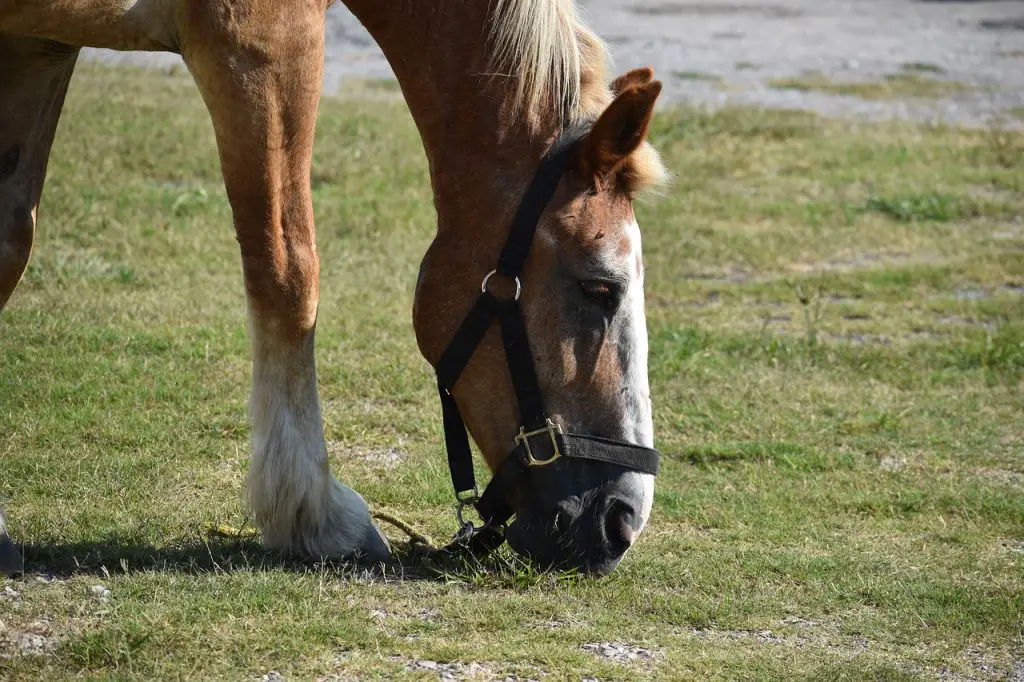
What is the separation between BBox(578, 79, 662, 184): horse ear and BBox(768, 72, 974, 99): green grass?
10.9 meters

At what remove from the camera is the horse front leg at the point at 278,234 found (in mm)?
3162

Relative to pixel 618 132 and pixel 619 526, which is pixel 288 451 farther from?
pixel 618 132

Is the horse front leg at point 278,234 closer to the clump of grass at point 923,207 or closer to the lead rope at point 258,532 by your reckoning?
the lead rope at point 258,532

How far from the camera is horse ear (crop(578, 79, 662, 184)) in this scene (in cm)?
307

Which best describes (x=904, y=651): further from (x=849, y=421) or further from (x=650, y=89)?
(x=849, y=421)

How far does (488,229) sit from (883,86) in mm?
11828

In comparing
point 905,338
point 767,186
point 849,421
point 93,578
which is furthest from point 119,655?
point 767,186

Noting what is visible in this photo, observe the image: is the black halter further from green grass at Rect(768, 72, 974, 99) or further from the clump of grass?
green grass at Rect(768, 72, 974, 99)

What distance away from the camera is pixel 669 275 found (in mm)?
7238

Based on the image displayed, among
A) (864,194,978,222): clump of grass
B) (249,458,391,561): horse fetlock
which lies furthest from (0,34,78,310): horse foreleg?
(864,194,978,222): clump of grass

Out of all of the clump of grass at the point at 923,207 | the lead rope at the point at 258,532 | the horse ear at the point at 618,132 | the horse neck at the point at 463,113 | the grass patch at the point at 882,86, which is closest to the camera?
the horse ear at the point at 618,132

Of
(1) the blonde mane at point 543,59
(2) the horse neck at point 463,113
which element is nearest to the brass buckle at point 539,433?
(2) the horse neck at point 463,113

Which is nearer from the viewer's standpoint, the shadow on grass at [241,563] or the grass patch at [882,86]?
the shadow on grass at [241,563]

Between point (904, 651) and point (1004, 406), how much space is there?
8.59 ft
